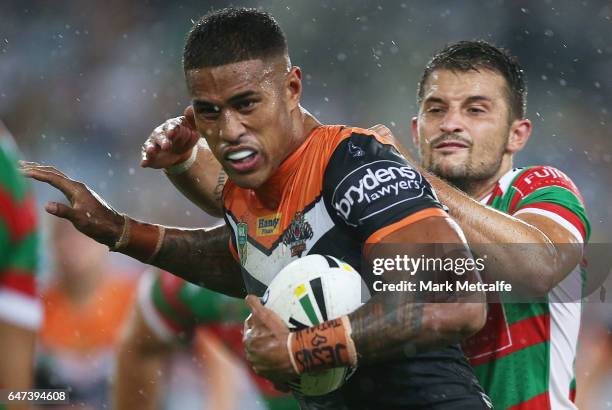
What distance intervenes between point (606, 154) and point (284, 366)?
5.94 meters

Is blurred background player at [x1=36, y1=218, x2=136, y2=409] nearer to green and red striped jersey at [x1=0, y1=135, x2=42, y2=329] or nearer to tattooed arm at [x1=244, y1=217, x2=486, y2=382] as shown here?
green and red striped jersey at [x1=0, y1=135, x2=42, y2=329]

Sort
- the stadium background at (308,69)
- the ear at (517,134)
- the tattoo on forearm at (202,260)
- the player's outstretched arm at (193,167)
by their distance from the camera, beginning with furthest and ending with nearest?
the stadium background at (308,69), the ear at (517,134), the tattoo on forearm at (202,260), the player's outstretched arm at (193,167)

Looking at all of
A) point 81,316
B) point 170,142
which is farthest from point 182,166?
point 81,316

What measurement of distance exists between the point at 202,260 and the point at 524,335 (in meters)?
1.37

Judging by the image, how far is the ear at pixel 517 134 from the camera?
421 centimetres

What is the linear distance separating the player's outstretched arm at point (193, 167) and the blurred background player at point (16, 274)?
79 cm

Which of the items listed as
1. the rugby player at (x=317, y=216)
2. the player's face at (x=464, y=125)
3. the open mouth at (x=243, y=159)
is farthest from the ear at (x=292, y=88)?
the player's face at (x=464, y=125)

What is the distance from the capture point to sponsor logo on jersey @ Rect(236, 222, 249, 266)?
11.1 ft

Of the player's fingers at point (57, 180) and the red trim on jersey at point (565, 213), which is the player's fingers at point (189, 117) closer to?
the player's fingers at point (57, 180)

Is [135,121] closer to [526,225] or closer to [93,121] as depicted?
[93,121]

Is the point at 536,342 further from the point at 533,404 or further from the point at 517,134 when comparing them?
the point at 517,134

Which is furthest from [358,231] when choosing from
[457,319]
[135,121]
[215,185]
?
[135,121]

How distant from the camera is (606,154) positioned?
8.02m

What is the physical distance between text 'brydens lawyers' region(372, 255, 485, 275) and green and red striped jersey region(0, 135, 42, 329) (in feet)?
3.92
